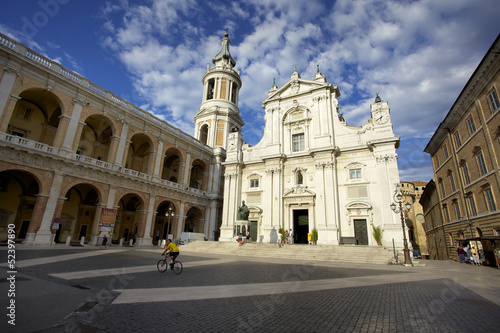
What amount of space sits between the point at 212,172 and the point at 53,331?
32858 millimetres

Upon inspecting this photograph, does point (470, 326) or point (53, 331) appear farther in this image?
point (470, 326)

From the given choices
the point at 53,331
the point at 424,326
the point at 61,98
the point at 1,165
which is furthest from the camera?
the point at 61,98

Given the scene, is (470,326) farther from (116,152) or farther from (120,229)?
(120,229)

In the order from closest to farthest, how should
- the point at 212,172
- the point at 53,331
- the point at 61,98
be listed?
the point at 53,331
the point at 61,98
the point at 212,172

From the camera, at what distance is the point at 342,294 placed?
629cm

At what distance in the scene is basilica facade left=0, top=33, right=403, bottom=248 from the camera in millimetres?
19656

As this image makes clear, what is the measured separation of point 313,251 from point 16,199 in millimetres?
26903

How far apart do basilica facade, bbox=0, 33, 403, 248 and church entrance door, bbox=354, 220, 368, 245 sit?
0.09m

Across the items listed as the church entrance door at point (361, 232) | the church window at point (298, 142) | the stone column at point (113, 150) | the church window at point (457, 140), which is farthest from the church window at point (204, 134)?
the church window at point (457, 140)

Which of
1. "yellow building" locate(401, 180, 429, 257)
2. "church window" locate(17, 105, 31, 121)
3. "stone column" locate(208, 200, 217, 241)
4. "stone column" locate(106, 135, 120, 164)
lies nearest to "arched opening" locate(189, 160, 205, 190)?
"stone column" locate(208, 200, 217, 241)

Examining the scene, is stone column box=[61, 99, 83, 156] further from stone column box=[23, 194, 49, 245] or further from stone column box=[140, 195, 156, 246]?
stone column box=[140, 195, 156, 246]

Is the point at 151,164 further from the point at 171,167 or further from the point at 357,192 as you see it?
the point at 357,192

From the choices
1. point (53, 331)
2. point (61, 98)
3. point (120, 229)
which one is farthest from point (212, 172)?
point (53, 331)

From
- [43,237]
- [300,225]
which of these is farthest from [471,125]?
[43,237]
